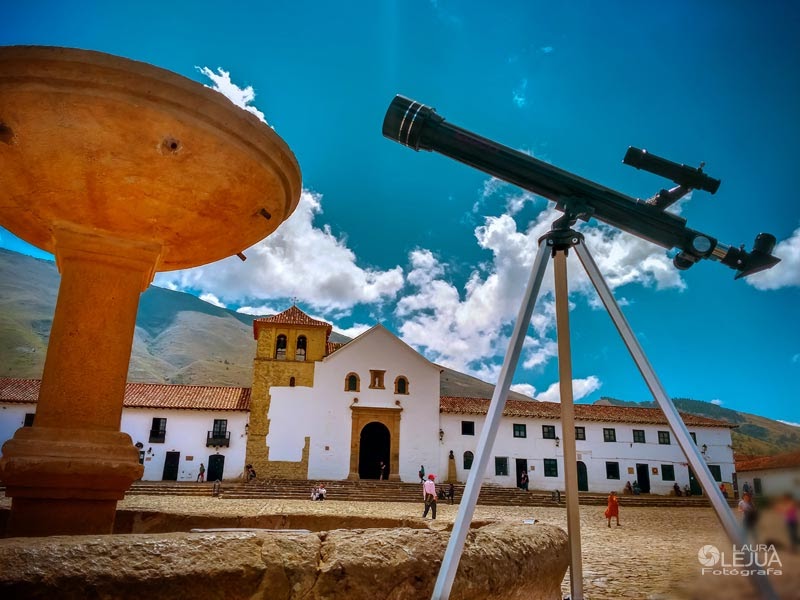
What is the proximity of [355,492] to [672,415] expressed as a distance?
25385 mm

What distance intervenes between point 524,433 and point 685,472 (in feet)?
34.4

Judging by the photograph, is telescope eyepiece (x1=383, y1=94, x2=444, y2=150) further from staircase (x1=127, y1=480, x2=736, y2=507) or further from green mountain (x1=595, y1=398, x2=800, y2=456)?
staircase (x1=127, y1=480, x2=736, y2=507)

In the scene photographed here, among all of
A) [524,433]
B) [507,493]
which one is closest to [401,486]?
[507,493]

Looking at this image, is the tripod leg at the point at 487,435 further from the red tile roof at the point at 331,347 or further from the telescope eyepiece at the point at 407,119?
the red tile roof at the point at 331,347

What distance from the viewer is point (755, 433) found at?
188 feet

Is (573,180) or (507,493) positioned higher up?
(573,180)

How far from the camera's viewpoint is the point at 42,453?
3.26 meters

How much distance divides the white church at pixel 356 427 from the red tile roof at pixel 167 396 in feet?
0.26

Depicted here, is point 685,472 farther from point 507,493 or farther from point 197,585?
point 197,585

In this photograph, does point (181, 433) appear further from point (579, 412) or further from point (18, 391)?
point (579, 412)

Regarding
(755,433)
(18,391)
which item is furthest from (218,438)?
(755,433)

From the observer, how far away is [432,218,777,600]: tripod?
1.92m

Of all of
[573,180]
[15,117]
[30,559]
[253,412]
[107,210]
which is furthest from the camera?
[253,412]

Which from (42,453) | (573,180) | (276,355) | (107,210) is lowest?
(42,453)
